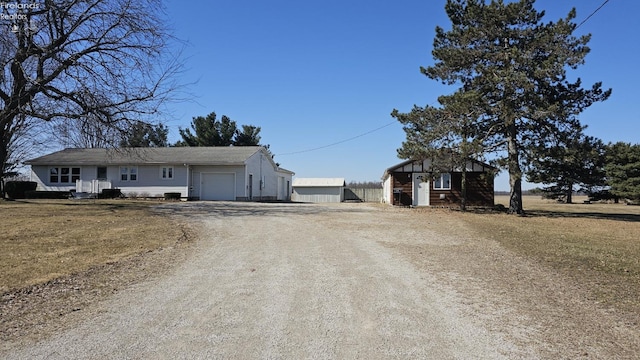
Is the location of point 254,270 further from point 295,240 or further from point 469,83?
point 469,83

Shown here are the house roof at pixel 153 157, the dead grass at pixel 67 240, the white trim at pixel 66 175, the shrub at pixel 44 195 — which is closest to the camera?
the dead grass at pixel 67 240

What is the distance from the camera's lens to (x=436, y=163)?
22.4m

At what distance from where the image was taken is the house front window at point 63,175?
31141 mm

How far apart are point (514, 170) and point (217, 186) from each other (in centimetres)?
1931

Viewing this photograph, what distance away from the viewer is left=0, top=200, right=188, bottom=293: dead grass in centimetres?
723

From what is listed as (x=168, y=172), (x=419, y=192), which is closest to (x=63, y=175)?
(x=168, y=172)

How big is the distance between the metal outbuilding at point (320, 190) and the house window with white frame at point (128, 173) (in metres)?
17.3

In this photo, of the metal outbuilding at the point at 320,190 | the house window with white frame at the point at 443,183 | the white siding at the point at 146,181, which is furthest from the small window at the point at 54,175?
the house window with white frame at the point at 443,183

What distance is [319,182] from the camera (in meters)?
42.7

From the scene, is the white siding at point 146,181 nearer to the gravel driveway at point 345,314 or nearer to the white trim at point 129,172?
the white trim at point 129,172

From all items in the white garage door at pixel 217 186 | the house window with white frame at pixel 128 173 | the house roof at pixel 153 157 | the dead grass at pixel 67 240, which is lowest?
the dead grass at pixel 67 240

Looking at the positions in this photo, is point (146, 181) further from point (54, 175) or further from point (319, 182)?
point (319, 182)

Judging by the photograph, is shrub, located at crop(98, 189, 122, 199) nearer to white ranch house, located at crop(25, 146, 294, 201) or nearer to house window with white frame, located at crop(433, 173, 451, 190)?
white ranch house, located at crop(25, 146, 294, 201)

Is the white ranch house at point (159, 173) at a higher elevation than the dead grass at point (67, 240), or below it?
higher
